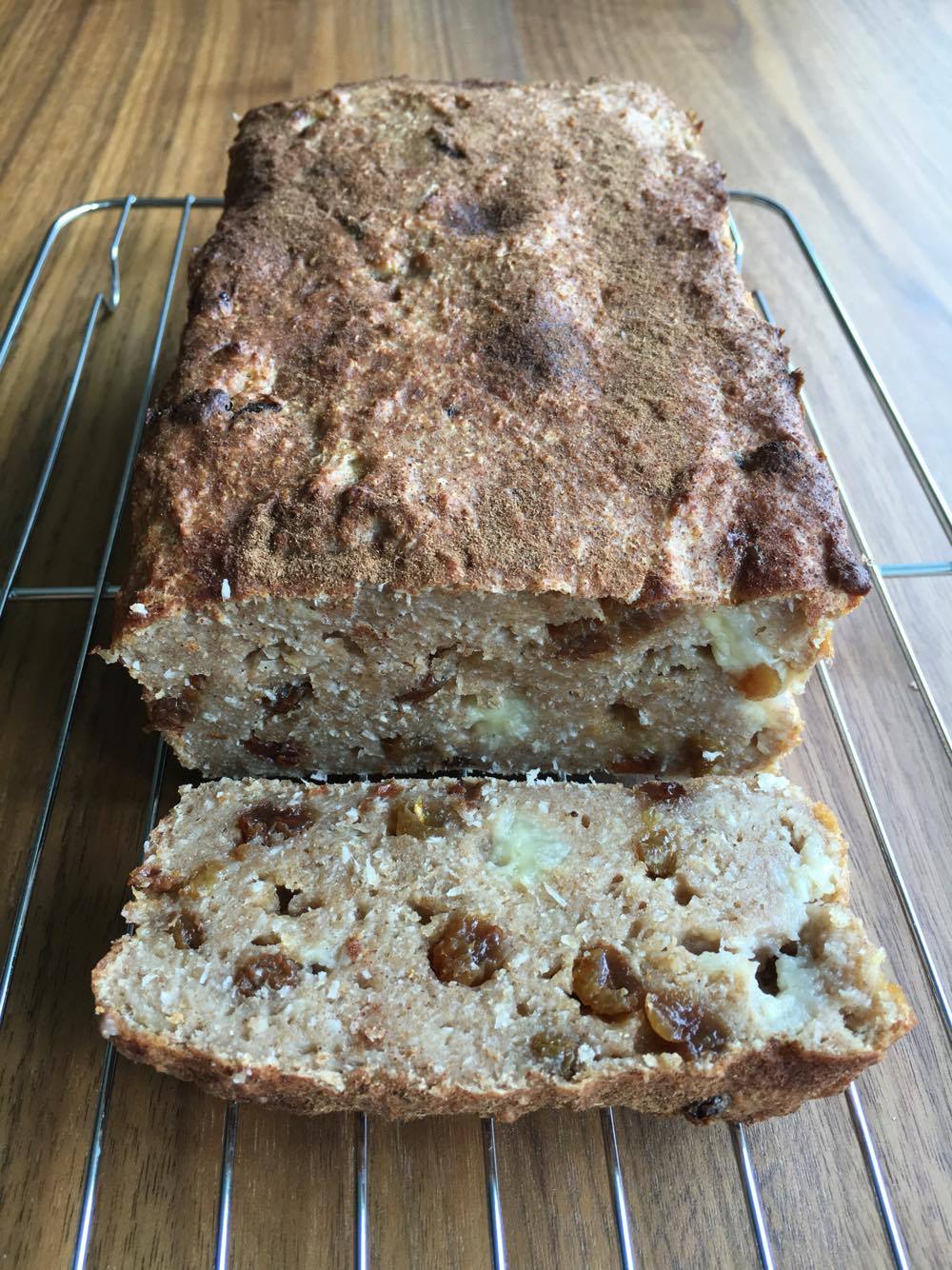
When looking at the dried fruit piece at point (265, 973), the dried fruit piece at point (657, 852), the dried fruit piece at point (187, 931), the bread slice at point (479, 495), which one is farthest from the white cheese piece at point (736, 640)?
the dried fruit piece at point (187, 931)

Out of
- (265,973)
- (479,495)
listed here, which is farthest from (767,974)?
(479,495)

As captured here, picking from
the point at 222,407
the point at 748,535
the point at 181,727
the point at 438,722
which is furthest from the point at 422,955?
the point at 222,407

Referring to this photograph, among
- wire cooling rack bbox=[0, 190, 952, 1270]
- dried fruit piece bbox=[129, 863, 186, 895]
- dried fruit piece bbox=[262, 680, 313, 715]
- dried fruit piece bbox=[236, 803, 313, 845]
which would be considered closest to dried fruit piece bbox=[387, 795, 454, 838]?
dried fruit piece bbox=[236, 803, 313, 845]

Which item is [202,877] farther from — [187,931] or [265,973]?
[265,973]

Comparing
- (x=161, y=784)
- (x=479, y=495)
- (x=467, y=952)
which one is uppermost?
(x=479, y=495)

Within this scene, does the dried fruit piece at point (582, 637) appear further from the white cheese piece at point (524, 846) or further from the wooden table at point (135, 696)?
the wooden table at point (135, 696)

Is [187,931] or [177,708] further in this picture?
[177,708]
